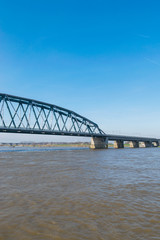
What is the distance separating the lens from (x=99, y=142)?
327ft

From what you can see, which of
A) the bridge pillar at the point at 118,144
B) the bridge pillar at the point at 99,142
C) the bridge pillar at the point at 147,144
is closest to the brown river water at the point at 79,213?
the bridge pillar at the point at 99,142

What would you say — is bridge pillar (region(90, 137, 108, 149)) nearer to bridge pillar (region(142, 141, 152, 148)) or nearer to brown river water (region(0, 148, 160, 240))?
bridge pillar (region(142, 141, 152, 148))

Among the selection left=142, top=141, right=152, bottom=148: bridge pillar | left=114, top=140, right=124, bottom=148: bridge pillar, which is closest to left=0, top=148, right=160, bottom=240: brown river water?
left=114, top=140, right=124, bottom=148: bridge pillar

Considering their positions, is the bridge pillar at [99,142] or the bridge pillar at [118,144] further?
the bridge pillar at [118,144]

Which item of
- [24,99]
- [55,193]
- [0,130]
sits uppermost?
[24,99]

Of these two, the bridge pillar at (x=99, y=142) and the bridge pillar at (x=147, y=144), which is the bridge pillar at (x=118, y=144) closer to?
the bridge pillar at (x=99, y=142)

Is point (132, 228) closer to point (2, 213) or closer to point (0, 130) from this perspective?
point (2, 213)

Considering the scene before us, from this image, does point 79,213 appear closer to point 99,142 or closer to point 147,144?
point 99,142

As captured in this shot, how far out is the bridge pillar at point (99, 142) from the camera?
97.1 meters

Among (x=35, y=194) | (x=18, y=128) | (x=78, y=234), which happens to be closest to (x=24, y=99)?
(x=18, y=128)

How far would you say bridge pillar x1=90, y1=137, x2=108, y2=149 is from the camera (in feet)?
319

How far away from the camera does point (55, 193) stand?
8594mm

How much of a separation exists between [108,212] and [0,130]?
56.7 metres

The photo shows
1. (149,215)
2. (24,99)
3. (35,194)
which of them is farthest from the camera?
(24,99)
